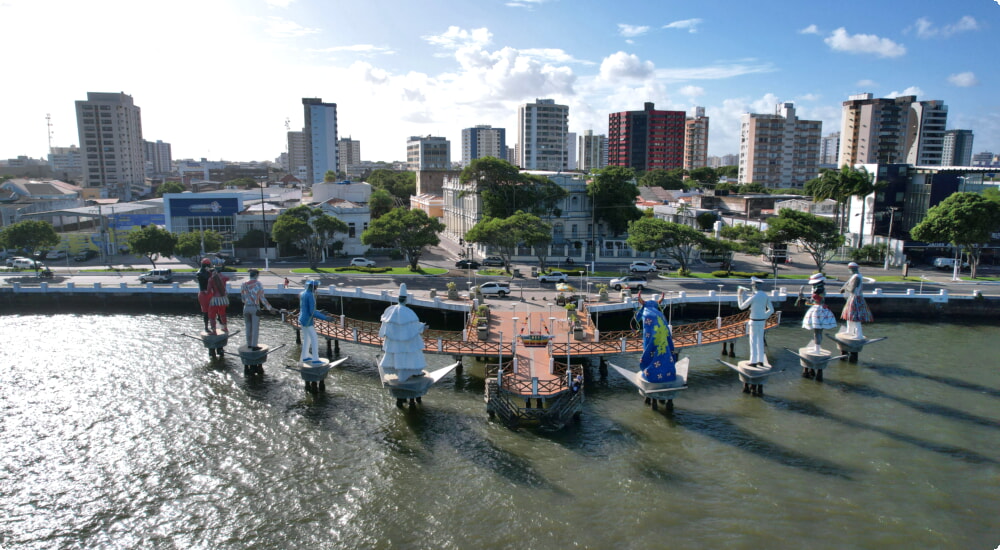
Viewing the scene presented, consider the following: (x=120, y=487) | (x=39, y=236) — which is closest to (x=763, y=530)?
(x=120, y=487)

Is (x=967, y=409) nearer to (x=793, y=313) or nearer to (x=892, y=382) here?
(x=892, y=382)

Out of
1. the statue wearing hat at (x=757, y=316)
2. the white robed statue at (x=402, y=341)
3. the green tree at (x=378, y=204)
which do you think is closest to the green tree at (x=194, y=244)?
the green tree at (x=378, y=204)

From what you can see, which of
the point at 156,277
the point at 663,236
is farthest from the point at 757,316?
the point at 156,277

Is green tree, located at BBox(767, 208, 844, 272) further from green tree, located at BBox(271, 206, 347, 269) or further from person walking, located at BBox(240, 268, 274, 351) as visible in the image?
person walking, located at BBox(240, 268, 274, 351)

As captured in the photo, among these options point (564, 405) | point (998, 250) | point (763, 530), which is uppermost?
point (998, 250)

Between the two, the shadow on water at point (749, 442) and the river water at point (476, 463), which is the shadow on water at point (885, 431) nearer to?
the river water at point (476, 463)

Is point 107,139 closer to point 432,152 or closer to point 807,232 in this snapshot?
point 432,152

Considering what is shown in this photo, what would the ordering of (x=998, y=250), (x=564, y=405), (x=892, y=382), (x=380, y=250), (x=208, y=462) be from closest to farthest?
(x=208, y=462)
(x=564, y=405)
(x=892, y=382)
(x=998, y=250)
(x=380, y=250)
